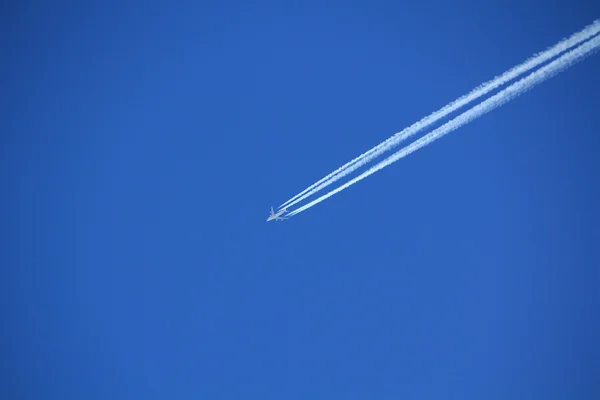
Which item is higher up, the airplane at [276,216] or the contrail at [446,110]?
the contrail at [446,110]

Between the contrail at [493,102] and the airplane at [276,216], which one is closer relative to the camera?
the contrail at [493,102]

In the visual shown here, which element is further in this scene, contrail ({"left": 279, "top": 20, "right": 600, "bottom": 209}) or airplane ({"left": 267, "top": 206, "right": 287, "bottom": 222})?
airplane ({"left": 267, "top": 206, "right": 287, "bottom": 222})

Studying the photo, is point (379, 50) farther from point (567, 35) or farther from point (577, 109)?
point (577, 109)

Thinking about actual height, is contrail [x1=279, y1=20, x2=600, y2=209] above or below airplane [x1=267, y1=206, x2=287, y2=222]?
above

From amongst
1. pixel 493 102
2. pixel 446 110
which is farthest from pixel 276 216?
pixel 493 102
